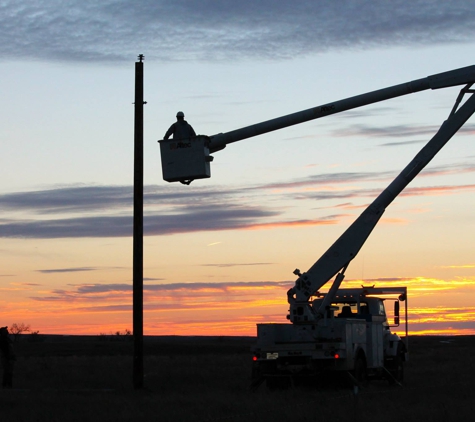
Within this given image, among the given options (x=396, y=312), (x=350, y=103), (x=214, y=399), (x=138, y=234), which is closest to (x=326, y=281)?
(x=396, y=312)

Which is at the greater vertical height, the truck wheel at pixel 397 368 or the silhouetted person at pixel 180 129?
the silhouetted person at pixel 180 129

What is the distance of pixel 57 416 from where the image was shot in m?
17.5

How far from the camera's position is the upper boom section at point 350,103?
928 inches

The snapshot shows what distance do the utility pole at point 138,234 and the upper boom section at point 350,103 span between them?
2.39 meters

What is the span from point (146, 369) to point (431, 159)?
1511 cm

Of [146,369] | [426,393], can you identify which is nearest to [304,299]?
[426,393]

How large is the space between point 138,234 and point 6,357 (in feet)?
18.0

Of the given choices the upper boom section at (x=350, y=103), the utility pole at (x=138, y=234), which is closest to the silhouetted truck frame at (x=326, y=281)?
the upper boom section at (x=350, y=103)

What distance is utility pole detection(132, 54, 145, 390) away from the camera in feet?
79.3

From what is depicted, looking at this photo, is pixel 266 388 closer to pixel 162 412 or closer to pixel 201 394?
pixel 201 394

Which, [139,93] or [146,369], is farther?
[146,369]

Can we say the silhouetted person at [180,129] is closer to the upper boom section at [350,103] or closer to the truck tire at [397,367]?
the upper boom section at [350,103]

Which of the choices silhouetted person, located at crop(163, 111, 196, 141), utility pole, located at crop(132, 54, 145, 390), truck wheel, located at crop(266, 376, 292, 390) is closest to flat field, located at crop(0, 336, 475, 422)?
truck wheel, located at crop(266, 376, 292, 390)

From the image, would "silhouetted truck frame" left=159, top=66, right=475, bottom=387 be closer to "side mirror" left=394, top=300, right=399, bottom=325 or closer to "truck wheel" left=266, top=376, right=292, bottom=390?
"truck wheel" left=266, top=376, right=292, bottom=390
